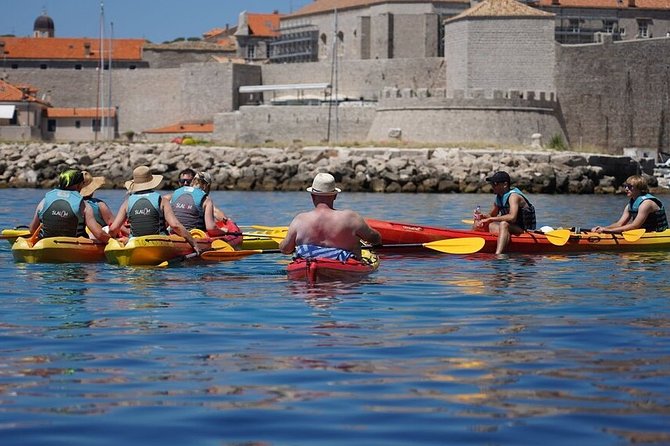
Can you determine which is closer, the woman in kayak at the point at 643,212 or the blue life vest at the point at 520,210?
the blue life vest at the point at 520,210

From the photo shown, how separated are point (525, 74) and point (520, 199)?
3653 cm

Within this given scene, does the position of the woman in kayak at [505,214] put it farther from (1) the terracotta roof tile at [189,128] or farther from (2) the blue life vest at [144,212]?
(1) the terracotta roof tile at [189,128]

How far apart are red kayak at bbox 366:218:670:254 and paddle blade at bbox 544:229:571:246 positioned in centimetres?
3

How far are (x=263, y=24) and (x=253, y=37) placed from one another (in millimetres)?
1588

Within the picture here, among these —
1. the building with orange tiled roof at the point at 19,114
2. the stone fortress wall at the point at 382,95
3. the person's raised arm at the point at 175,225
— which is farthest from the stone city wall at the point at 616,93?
the person's raised arm at the point at 175,225

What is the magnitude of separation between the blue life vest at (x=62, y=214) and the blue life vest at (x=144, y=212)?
21.6 inches

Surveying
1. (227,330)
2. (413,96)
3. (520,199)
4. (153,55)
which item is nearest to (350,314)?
(227,330)

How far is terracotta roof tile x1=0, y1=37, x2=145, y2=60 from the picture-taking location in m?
75.4

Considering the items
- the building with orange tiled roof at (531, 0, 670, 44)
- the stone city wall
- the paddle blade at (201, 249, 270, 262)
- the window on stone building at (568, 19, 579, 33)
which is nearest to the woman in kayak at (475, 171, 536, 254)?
the paddle blade at (201, 249, 270, 262)

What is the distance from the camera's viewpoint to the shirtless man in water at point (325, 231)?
11453 millimetres

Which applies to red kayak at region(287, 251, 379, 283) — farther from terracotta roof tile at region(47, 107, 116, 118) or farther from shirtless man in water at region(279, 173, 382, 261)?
terracotta roof tile at region(47, 107, 116, 118)

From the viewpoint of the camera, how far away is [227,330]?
9.42m

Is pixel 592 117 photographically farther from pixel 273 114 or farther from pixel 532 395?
pixel 532 395

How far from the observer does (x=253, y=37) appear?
77875 mm
